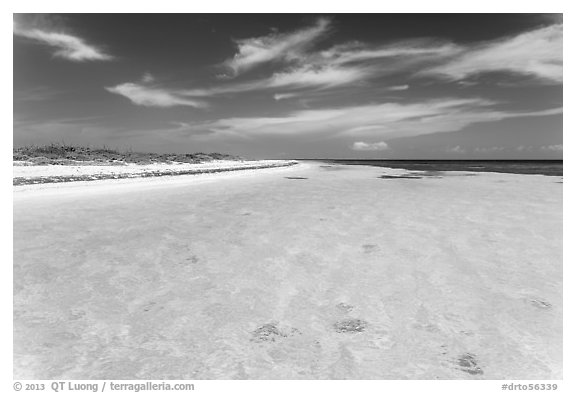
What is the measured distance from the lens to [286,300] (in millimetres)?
4316

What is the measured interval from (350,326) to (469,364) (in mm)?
1119

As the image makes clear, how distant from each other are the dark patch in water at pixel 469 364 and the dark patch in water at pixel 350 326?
36.2 inches

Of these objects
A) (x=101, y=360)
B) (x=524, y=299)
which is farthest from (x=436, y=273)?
(x=101, y=360)

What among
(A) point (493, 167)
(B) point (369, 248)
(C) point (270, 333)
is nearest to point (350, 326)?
(C) point (270, 333)

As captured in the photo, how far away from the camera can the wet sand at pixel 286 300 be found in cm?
305

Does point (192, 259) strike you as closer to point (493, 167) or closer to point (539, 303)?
point (539, 303)

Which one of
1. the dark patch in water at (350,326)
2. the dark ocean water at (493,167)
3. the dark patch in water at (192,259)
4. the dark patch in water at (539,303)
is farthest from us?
the dark ocean water at (493,167)

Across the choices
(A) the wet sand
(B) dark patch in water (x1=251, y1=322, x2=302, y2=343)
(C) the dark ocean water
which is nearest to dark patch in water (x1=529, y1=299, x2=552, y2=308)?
(A) the wet sand

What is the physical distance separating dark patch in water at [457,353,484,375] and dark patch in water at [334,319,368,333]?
0.92 meters

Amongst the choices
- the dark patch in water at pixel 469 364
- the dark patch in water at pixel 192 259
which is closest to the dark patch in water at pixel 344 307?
the dark patch in water at pixel 469 364

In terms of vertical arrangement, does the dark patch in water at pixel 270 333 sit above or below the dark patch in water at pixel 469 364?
above

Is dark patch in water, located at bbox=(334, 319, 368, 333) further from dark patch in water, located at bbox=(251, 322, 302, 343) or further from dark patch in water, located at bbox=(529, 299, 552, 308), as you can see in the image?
dark patch in water, located at bbox=(529, 299, 552, 308)

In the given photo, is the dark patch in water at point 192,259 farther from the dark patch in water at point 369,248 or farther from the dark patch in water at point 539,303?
the dark patch in water at point 539,303

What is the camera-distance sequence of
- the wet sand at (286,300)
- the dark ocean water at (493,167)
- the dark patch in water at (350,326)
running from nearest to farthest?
the wet sand at (286,300) < the dark patch in water at (350,326) < the dark ocean water at (493,167)
